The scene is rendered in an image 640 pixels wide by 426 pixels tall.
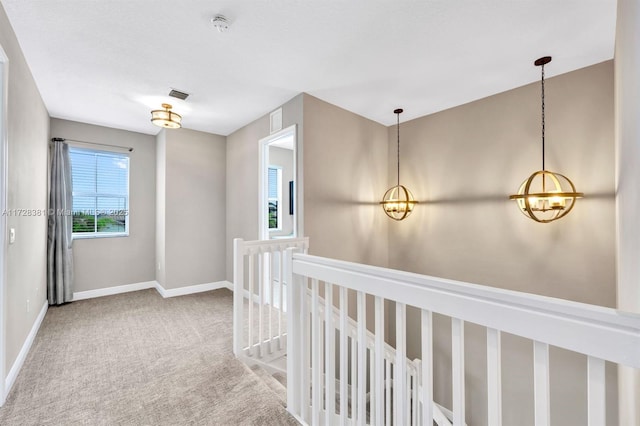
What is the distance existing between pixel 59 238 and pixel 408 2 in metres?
4.54

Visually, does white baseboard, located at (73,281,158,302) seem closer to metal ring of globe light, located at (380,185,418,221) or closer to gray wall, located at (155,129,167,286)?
gray wall, located at (155,129,167,286)

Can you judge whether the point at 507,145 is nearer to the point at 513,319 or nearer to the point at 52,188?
the point at 513,319

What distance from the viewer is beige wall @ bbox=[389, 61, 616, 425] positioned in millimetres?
2375

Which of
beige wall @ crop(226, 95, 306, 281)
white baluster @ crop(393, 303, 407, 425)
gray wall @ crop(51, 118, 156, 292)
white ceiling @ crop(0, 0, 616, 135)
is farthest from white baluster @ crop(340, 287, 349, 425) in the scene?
gray wall @ crop(51, 118, 156, 292)

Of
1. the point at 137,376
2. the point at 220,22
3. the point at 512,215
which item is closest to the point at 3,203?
the point at 137,376

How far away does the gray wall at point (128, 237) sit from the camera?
12.8 ft

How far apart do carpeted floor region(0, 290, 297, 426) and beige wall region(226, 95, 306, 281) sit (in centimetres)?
130

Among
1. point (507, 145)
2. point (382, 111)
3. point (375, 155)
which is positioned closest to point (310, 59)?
point (382, 111)

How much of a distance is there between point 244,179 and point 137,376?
2667 millimetres

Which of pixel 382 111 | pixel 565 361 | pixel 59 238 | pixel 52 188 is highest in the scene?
pixel 382 111

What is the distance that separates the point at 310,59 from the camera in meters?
2.35

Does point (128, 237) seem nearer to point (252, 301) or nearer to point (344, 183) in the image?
point (252, 301)

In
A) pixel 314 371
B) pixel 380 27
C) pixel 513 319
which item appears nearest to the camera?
pixel 513 319

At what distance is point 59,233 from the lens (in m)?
3.59
